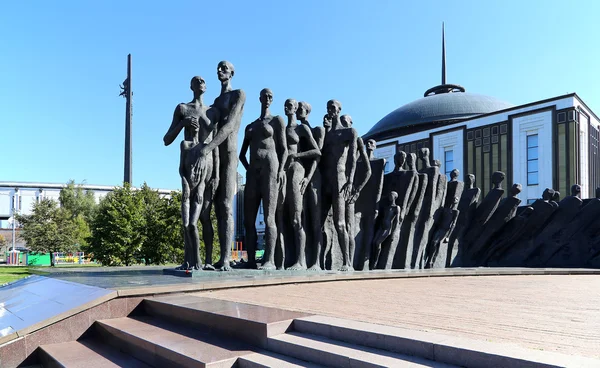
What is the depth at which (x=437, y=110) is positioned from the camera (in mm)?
46531

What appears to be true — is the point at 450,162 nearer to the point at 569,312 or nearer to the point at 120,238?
the point at 120,238

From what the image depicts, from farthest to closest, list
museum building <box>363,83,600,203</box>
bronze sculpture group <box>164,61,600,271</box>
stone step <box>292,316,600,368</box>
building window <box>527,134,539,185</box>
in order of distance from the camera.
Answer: building window <box>527,134,539,185</box> → museum building <box>363,83,600,203</box> → bronze sculpture group <box>164,61,600,271</box> → stone step <box>292,316,600,368</box>

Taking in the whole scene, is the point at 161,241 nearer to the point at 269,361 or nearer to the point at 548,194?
the point at 548,194

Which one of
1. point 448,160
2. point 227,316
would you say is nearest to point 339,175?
Answer: point 227,316

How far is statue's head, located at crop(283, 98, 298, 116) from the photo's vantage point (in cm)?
963

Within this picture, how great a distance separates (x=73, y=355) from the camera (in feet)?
14.8

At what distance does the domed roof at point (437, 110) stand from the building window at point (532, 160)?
9.32 metres

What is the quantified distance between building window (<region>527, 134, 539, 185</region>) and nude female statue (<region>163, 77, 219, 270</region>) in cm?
3303

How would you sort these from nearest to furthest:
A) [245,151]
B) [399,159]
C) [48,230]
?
1. [245,151]
2. [399,159]
3. [48,230]

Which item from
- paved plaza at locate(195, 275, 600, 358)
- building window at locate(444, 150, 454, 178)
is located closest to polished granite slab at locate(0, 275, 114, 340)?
paved plaza at locate(195, 275, 600, 358)

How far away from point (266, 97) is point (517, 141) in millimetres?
32214

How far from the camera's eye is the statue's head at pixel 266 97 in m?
9.19

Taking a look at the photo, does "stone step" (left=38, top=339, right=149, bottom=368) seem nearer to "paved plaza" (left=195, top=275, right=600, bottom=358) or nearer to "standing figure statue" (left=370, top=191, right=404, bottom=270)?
"paved plaza" (left=195, top=275, right=600, bottom=358)

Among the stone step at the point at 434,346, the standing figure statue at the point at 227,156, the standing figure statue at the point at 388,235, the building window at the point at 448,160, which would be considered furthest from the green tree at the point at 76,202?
the stone step at the point at 434,346
